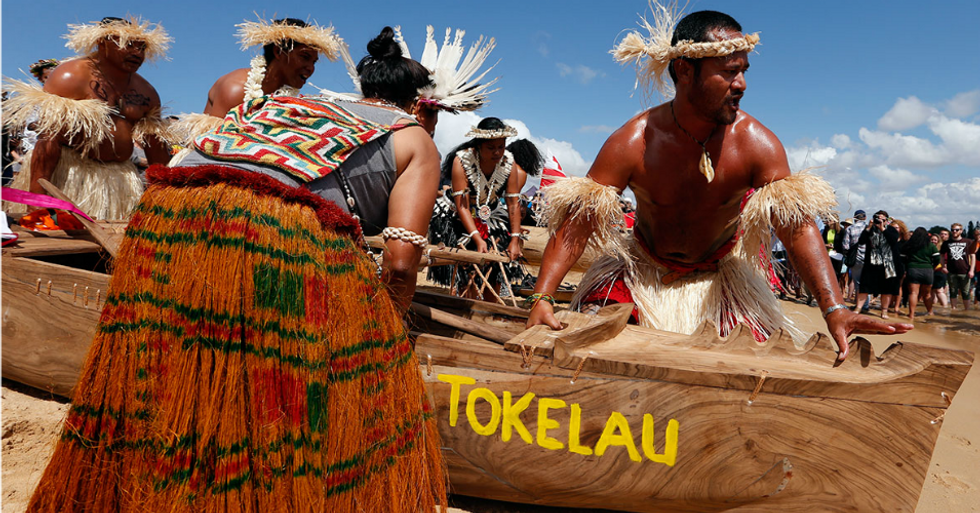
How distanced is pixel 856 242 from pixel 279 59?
9511 millimetres

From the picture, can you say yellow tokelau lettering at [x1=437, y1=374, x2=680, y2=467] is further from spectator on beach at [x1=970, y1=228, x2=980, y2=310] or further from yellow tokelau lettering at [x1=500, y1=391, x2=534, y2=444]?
spectator on beach at [x1=970, y1=228, x2=980, y2=310]

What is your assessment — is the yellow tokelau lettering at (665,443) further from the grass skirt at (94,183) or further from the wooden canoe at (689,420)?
the grass skirt at (94,183)

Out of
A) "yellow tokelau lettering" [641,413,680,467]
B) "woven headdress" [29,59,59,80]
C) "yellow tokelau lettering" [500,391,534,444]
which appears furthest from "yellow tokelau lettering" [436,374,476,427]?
"woven headdress" [29,59,59,80]

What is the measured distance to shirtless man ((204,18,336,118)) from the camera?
3641 millimetres


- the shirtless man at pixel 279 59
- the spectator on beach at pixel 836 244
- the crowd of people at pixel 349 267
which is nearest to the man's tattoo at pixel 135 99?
the shirtless man at pixel 279 59

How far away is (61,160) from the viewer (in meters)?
4.02

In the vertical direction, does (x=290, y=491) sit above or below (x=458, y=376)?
below

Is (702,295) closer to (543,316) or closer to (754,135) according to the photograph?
(754,135)

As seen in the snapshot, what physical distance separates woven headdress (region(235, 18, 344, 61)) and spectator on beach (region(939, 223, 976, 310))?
12299mm

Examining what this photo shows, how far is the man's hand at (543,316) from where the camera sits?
202 centimetres

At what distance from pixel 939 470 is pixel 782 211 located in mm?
1830

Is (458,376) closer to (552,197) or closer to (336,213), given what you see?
(336,213)

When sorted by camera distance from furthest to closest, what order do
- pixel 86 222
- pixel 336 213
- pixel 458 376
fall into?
pixel 86 222
pixel 458 376
pixel 336 213

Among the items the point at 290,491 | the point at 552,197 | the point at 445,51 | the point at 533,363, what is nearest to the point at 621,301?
the point at 552,197
